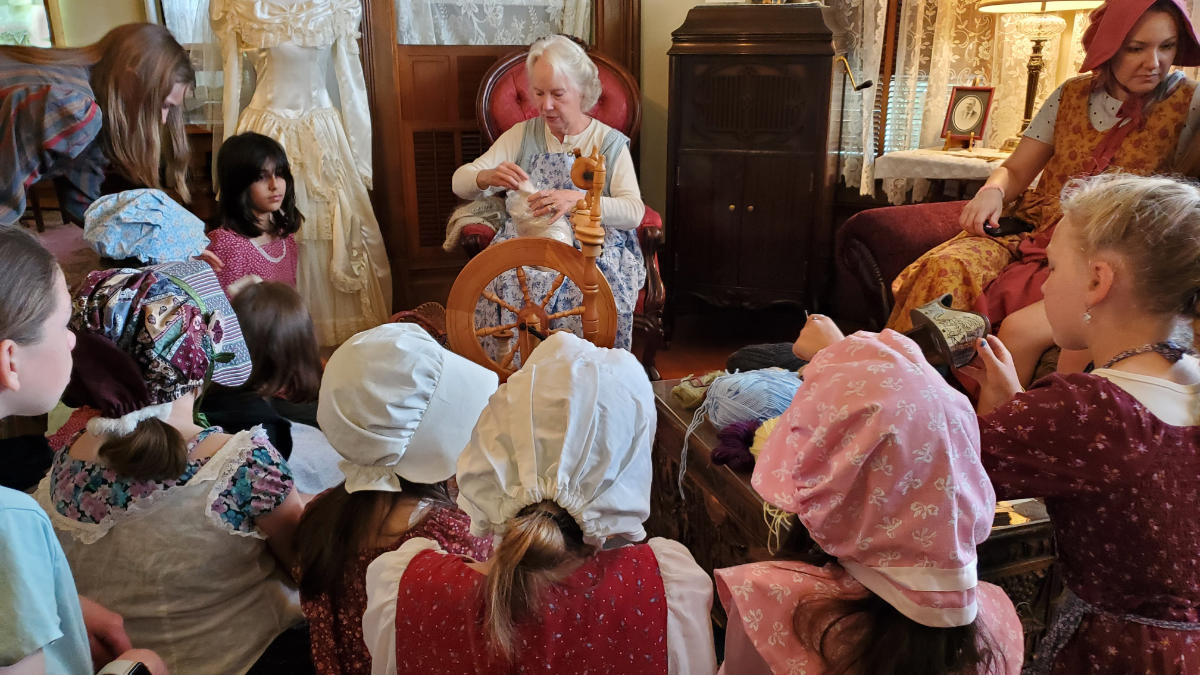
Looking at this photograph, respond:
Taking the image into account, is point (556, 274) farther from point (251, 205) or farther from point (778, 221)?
point (778, 221)

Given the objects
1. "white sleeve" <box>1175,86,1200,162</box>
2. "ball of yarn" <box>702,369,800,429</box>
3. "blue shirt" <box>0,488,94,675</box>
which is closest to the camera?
"blue shirt" <box>0,488,94,675</box>

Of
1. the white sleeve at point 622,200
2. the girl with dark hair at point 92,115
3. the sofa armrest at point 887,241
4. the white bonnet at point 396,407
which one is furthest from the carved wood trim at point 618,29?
the white bonnet at point 396,407

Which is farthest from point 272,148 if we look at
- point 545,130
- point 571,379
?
point 571,379

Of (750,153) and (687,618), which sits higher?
(750,153)

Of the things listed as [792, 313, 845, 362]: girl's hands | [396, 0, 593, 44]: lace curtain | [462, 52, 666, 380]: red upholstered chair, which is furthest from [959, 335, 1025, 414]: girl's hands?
[396, 0, 593, 44]: lace curtain

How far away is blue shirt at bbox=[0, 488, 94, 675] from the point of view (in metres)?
0.89

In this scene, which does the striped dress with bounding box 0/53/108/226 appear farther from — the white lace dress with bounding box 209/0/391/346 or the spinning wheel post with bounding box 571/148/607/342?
the white lace dress with bounding box 209/0/391/346

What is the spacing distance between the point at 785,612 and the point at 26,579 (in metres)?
0.85

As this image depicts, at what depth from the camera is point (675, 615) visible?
1.07m

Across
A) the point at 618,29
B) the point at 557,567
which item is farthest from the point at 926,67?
the point at 557,567

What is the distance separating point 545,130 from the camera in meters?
3.12

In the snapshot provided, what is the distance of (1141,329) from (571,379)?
2.69 ft

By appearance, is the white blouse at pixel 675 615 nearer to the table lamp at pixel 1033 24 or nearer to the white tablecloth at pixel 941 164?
the white tablecloth at pixel 941 164

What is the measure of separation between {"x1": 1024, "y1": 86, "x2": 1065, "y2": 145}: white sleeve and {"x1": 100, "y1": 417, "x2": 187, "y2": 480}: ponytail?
244 centimetres
